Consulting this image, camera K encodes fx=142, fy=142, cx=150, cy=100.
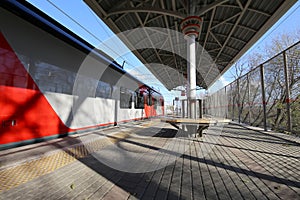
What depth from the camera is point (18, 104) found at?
2666 millimetres

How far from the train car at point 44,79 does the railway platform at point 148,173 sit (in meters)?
0.61

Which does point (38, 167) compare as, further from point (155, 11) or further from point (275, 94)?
point (275, 94)

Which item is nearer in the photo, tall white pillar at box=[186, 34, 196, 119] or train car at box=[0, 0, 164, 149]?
train car at box=[0, 0, 164, 149]

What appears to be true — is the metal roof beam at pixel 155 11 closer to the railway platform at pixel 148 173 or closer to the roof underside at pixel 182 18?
the roof underside at pixel 182 18

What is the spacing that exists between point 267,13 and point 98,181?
25.2 ft

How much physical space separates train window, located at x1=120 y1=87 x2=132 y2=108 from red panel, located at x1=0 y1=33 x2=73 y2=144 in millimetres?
3494

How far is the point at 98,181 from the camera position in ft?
5.47

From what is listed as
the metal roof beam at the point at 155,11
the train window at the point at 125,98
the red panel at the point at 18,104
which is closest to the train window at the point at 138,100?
the train window at the point at 125,98

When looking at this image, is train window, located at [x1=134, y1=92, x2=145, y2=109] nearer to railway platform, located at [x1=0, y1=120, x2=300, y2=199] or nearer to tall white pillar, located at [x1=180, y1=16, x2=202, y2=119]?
tall white pillar, located at [x1=180, y1=16, x2=202, y2=119]

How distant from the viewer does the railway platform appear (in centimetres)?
141

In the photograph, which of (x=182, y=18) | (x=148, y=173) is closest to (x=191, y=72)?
(x=182, y=18)

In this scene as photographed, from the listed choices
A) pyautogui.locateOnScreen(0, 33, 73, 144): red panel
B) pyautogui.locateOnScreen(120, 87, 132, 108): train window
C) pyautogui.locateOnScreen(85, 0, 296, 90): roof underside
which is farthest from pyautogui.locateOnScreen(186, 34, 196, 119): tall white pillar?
pyautogui.locateOnScreen(0, 33, 73, 144): red panel

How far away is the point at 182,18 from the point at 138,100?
4.76 meters

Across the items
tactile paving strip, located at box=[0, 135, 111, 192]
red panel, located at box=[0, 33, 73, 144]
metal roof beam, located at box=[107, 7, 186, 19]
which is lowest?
tactile paving strip, located at box=[0, 135, 111, 192]
